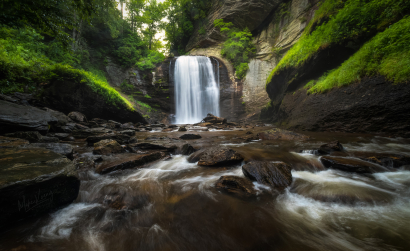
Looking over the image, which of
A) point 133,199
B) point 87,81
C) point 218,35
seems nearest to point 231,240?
point 133,199

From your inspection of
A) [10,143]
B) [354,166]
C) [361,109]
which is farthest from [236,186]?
[361,109]

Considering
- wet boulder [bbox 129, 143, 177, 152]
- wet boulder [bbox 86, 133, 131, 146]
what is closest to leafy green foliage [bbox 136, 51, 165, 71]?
wet boulder [bbox 86, 133, 131, 146]

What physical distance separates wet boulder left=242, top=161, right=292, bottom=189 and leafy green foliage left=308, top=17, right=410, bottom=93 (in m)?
5.31

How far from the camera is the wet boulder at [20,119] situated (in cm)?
407

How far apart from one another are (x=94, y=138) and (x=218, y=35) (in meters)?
22.3

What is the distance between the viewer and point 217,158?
11.2 feet

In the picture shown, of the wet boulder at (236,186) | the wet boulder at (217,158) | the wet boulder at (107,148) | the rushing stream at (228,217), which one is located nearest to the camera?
the rushing stream at (228,217)

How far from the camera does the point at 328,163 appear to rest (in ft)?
10.0

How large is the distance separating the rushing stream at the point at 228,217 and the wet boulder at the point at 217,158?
21.6 inches

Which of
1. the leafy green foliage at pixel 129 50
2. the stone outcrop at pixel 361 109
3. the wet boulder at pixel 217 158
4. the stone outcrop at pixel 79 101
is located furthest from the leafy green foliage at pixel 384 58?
the leafy green foliage at pixel 129 50

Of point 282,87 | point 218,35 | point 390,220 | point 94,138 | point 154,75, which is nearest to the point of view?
point 390,220

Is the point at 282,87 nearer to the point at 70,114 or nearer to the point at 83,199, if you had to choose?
the point at 83,199

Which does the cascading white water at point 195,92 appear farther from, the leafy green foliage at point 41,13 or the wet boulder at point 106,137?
the leafy green foliage at point 41,13

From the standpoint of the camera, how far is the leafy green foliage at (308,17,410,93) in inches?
181
